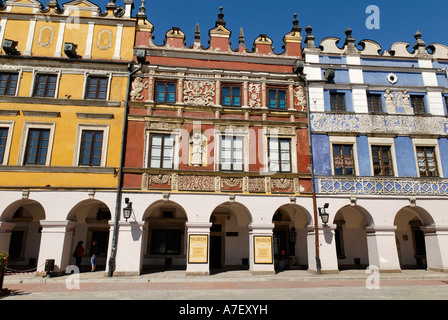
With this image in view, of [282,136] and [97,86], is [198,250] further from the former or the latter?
[97,86]

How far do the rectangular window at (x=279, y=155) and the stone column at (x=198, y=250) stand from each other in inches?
189

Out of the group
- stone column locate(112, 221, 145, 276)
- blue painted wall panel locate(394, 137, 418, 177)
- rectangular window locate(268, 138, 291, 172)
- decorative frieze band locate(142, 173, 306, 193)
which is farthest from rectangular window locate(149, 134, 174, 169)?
blue painted wall panel locate(394, 137, 418, 177)

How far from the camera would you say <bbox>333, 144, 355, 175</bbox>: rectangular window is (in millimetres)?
16469

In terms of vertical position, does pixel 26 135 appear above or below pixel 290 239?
above

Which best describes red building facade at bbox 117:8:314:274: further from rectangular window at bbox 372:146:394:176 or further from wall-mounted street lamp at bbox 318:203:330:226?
rectangular window at bbox 372:146:394:176

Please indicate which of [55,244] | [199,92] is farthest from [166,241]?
[199,92]

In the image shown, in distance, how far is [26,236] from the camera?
686 inches

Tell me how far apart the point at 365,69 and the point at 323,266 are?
11810 millimetres

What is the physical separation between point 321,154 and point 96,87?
1286 centimetres

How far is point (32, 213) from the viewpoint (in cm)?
1738

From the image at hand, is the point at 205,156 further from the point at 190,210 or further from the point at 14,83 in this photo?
the point at 14,83

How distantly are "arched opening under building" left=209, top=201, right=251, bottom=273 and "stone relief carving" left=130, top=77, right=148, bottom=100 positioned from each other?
26.2 ft

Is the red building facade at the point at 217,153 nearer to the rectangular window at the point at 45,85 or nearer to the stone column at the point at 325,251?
the stone column at the point at 325,251
